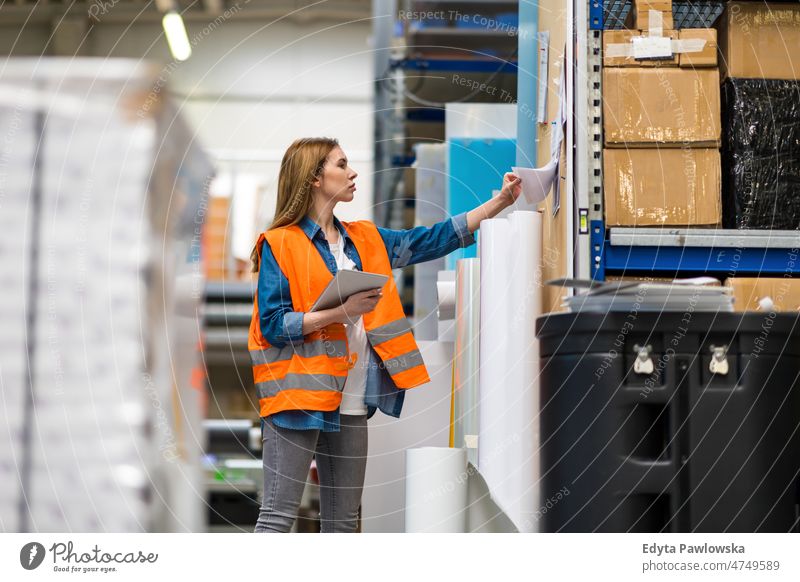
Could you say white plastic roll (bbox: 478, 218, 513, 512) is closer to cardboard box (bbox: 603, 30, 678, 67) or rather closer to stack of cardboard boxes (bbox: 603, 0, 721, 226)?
stack of cardboard boxes (bbox: 603, 0, 721, 226)

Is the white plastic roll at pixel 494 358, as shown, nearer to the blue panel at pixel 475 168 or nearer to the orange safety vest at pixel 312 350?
the orange safety vest at pixel 312 350

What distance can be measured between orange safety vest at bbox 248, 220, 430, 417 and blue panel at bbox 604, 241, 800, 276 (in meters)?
0.68

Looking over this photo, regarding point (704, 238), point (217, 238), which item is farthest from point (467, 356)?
point (217, 238)

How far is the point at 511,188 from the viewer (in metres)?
3.39

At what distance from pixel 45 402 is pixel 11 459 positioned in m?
0.28

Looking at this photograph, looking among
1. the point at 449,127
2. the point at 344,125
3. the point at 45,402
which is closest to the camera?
the point at 45,402

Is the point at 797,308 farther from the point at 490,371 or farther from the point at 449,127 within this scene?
the point at 449,127

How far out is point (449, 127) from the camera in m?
4.55

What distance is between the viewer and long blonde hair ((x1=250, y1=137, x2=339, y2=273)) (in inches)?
125

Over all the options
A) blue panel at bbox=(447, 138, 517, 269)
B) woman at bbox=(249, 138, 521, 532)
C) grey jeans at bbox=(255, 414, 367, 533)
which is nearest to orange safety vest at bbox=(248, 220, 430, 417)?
woman at bbox=(249, 138, 521, 532)

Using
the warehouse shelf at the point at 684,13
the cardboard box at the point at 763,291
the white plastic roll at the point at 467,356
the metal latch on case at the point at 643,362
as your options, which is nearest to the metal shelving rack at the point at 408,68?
the warehouse shelf at the point at 684,13
